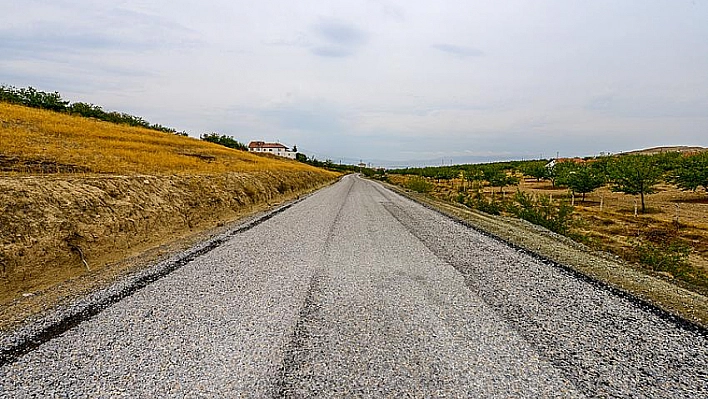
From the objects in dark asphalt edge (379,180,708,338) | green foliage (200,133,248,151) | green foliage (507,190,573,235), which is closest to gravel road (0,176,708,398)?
dark asphalt edge (379,180,708,338)

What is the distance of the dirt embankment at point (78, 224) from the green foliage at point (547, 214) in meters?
12.7

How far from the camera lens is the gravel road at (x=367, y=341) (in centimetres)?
309

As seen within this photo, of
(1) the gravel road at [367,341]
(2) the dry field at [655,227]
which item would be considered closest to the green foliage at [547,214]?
(2) the dry field at [655,227]

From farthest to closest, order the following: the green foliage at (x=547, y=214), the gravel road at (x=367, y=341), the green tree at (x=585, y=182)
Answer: the green tree at (x=585, y=182) → the green foliage at (x=547, y=214) → the gravel road at (x=367, y=341)

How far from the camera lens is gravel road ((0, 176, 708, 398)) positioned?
10.1 feet

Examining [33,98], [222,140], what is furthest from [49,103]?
[222,140]

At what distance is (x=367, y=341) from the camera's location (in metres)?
3.91

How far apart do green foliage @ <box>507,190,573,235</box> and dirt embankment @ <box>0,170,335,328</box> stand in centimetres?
1270

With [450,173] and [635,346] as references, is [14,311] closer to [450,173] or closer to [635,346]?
[635,346]

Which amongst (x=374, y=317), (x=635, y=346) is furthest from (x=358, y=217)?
(x=635, y=346)

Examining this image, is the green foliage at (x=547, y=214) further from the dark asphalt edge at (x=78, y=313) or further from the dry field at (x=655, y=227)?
the dark asphalt edge at (x=78, y=313)

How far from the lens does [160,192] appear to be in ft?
41.0

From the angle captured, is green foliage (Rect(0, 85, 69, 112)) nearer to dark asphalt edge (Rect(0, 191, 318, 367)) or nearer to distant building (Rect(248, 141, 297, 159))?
dark asphalt edge (Rect(0, 191, 318, 367))

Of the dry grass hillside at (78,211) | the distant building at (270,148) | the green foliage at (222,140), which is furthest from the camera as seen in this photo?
the distant building at (270,148)
